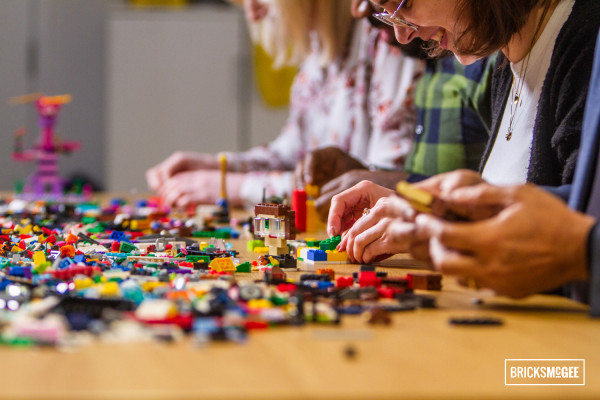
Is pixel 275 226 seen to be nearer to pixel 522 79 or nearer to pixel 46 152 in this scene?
pixel 522 79

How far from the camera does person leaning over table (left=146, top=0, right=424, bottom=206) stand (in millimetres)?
2152

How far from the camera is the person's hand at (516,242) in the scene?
77 cm

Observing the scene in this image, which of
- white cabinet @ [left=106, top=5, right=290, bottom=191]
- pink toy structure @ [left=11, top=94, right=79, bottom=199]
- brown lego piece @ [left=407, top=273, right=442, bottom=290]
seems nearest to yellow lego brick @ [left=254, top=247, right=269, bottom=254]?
brown lego piece @ [left=407, top=273, right=442, bottom=290]

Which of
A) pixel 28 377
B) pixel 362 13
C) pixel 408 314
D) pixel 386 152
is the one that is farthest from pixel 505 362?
pixel 386 152

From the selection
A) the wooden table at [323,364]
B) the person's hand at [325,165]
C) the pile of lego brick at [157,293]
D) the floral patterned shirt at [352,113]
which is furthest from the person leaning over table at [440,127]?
the wooden table at [323,364]

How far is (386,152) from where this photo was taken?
2133 millimetres

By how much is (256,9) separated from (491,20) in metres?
1.61

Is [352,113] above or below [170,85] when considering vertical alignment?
below

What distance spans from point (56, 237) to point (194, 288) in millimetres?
579

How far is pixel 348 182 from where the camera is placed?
5.12 feet

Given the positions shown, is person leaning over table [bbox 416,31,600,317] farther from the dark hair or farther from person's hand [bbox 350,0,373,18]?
person's hand [bbox 350,0,373,18]

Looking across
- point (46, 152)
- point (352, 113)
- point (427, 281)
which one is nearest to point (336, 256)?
point (427, 281)

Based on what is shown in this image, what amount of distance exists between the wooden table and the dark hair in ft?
1.78

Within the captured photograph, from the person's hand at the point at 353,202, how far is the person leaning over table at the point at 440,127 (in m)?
0.32
